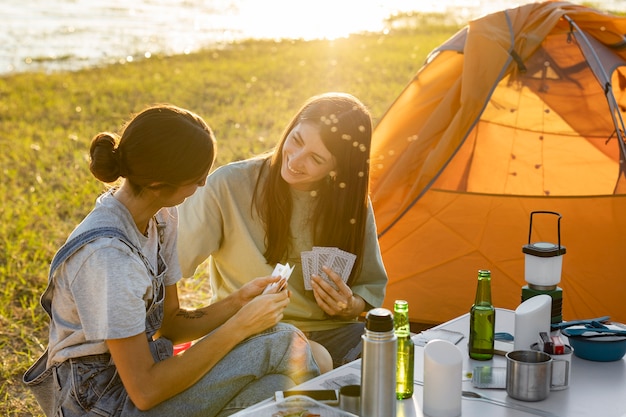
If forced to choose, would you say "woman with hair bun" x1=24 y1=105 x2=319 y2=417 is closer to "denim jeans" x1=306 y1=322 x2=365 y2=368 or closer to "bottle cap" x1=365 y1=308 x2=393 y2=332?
"bottle cap" x1=365 y1=308 x2=393 y2=332

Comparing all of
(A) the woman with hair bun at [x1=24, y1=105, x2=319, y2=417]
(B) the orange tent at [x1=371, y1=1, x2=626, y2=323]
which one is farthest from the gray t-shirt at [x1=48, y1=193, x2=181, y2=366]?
(B) the orange tent at [x1=371, y1=1, x2=626, y2=323]

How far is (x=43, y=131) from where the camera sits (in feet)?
24.2

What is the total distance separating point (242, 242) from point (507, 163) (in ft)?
5.01

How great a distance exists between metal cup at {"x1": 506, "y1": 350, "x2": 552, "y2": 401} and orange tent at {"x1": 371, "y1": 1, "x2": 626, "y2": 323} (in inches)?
64.5

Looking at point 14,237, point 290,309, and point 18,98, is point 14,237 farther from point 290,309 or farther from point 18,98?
point 18,98

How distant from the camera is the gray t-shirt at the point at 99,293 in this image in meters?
1.93

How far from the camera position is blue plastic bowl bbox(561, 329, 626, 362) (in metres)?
2.19

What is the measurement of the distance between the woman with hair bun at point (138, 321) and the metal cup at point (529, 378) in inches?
20.3

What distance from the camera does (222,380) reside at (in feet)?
6.93

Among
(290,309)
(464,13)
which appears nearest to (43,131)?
(290,309)

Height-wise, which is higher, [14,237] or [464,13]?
[464,13]

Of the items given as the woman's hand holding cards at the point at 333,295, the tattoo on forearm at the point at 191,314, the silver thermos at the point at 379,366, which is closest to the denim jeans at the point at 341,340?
the woman's hand holding cards at the point at 333,295

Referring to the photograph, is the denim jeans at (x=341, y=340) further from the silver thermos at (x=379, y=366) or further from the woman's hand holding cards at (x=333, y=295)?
the silver thermos at (x=379, y=366)

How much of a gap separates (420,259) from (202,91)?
6.00 m
